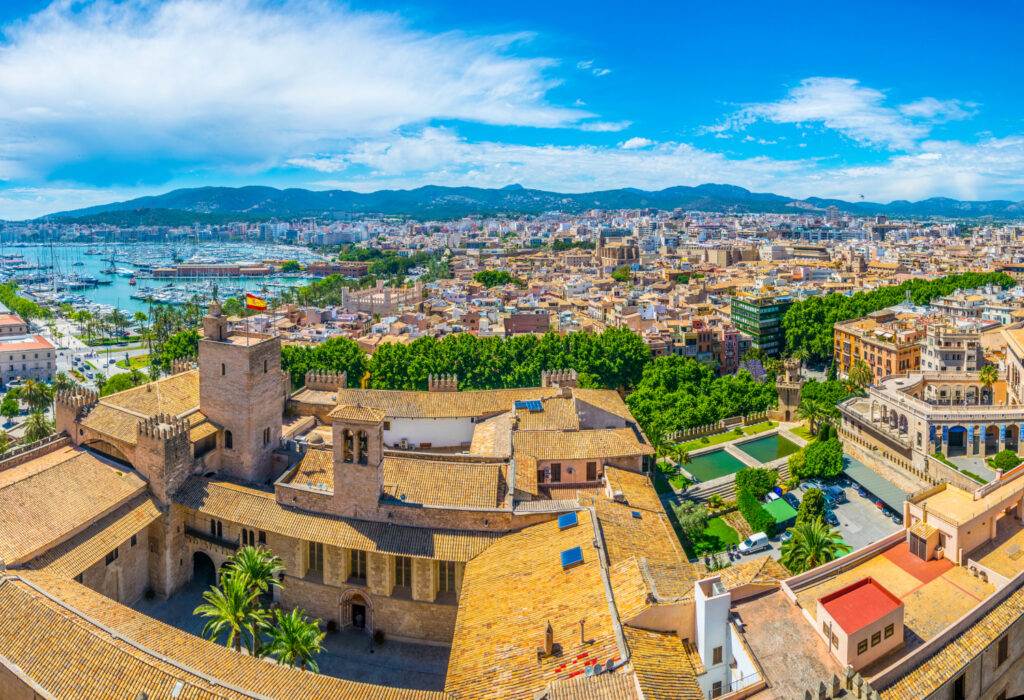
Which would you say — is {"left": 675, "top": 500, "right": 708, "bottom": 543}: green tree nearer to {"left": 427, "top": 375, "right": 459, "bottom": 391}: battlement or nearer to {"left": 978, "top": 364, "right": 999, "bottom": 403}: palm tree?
{"left": 427, "top": 375, "right": 459, "bottom": 391}: battlement

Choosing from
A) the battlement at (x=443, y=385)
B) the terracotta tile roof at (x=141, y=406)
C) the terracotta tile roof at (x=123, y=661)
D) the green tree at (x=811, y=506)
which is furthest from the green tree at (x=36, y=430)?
the green tree at (x=811, y=506)

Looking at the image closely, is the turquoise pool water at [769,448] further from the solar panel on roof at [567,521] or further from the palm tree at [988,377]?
the solar panel on roof at [567,521]

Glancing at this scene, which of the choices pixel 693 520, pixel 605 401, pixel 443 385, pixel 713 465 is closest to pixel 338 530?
pixel 605 401

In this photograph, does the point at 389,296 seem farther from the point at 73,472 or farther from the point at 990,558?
the point at 990,558

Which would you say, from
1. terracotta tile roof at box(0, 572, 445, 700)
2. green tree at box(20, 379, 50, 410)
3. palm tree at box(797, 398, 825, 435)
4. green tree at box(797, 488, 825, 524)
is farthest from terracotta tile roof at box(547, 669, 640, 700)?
green tree at box(20, 379, 50, 410)

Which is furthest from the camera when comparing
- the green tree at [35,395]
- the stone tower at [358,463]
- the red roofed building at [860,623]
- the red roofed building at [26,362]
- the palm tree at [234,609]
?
the red roofed building at [26,362]
